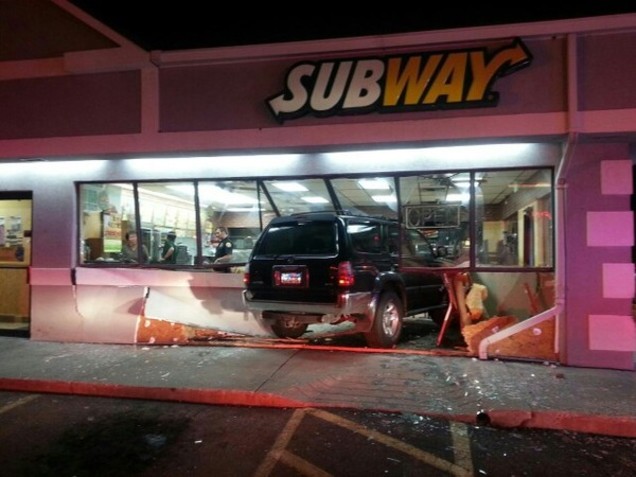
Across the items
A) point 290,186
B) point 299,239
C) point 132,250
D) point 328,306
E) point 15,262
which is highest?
point 290,186

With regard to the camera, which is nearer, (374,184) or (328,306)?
(328,306)

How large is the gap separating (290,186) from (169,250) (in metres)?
2.48

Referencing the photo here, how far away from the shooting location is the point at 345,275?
7480 mm

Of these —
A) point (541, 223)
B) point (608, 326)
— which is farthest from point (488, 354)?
point (541, 223)

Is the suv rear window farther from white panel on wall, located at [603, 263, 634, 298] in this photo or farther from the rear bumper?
white panel on wall, located at [603, 263, 634, 298]

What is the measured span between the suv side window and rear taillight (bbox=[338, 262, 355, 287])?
16.9 inches

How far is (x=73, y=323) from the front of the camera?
9070mm

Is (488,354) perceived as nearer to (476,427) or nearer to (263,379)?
(476,427)

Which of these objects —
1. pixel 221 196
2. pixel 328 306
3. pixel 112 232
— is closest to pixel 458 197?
pixel 328 306

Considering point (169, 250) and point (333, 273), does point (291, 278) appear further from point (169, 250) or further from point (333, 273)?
point (169, 250)

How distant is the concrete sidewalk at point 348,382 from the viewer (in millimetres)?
5441

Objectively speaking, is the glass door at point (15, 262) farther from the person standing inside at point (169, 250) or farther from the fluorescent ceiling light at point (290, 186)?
the fluorescent ceiling light at point (290, 186)

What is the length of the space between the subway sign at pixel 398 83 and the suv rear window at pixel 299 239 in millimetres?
1655

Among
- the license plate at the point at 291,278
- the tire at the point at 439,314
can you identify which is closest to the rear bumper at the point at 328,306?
the license plate at the point at 291,278
